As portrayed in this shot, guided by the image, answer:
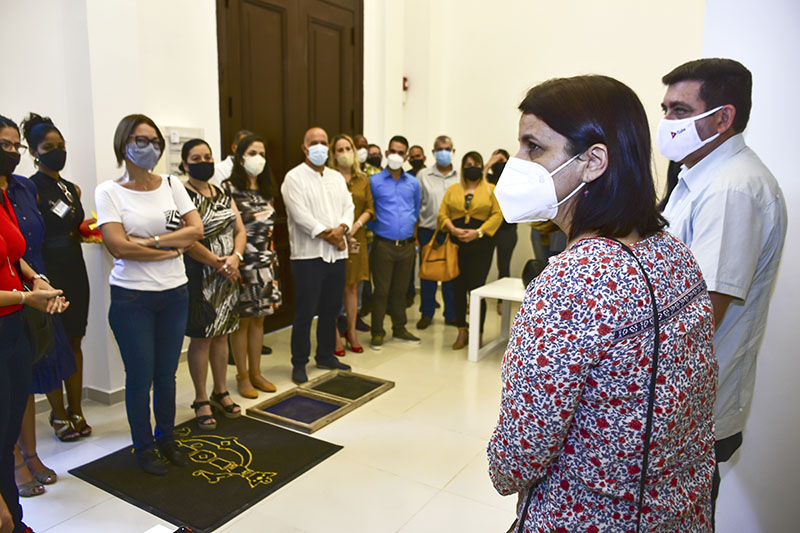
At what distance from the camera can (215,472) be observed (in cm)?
286

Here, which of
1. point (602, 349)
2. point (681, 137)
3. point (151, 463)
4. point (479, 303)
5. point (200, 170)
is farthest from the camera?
point (479, 303)

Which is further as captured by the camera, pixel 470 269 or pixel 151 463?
pixel 470 269

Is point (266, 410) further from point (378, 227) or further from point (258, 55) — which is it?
point (258, 55)

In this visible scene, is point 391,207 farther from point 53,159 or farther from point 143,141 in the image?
point 53,159

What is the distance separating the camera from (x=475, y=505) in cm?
264

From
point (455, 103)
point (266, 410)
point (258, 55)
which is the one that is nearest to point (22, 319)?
point (266, 410)

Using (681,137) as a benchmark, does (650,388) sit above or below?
below

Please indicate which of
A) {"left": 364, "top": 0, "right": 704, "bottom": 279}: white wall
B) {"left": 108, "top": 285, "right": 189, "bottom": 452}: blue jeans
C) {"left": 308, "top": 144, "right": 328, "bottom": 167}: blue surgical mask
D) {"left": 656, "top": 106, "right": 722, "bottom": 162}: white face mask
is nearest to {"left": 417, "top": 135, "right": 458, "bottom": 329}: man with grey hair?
{"left": 364, "top": 0, "right": 704, "bottom": 279}: white wall

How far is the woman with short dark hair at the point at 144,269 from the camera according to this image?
8.71 feet

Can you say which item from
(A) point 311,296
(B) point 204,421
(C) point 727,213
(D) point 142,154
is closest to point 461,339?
(A) point 311,296

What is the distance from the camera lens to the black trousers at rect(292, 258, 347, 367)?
4055 mm

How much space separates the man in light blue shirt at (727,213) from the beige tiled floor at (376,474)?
4.24 ft

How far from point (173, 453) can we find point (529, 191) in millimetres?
2546

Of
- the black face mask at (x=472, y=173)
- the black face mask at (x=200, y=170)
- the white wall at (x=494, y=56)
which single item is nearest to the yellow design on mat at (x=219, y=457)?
the black face mask at (x=200, y=170)
